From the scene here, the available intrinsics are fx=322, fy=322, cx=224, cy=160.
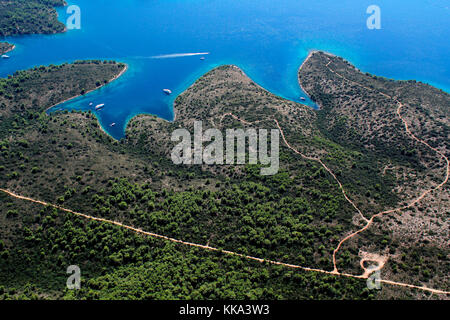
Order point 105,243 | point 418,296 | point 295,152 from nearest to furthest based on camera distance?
point 418,296 < point 105,243 < point 295,152

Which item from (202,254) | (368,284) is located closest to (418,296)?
(368,284)

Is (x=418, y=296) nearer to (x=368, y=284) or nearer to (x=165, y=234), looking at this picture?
(x=368, y=284)

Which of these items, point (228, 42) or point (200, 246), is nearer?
point (200, 246)

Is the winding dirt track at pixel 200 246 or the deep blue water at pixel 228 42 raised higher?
the deep blue water at pixel 228 42

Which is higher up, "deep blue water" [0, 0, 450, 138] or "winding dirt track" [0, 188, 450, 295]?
"deep blue water" [0, 0, 450, 138]

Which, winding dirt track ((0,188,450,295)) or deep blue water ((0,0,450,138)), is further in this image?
deep blue water ((0,0,450,138))

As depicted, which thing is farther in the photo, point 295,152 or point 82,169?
point 295,152

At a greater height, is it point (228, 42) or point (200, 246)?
point (228, 42)

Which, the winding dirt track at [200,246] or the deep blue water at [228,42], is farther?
the deep blue water at [228,42]
